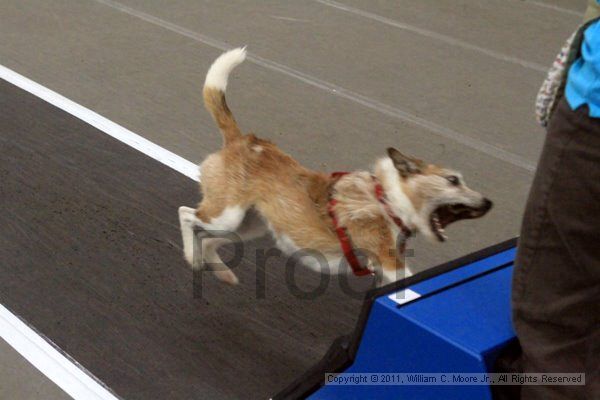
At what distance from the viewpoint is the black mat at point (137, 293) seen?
153 inches

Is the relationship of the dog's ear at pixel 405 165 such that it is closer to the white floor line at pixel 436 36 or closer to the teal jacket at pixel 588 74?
the teal jacket at pixel 588 74

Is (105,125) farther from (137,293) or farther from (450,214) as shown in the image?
(450,214)

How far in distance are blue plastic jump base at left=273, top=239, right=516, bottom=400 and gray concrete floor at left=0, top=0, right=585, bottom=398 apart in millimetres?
1499

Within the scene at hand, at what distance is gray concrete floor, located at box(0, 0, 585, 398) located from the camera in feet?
19.6

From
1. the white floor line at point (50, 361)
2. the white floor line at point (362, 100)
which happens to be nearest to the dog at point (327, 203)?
the white floor line at point (50, 361)

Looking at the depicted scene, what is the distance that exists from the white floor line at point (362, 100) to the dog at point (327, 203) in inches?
95.6

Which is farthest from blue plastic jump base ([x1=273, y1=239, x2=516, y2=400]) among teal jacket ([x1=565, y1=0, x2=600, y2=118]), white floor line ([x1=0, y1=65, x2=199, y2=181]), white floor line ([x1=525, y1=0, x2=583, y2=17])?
white floor line ([x1=525, y1=0, x2=583, y2=17])

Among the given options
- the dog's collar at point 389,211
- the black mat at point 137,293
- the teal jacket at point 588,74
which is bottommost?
the black mat at point 137,293

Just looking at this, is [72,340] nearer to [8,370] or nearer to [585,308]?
[8,370]

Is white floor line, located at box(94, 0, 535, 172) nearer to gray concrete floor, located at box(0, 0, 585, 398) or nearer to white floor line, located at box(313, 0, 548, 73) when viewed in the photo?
gray concrete floor, located at box(0, 0, 585, 398)

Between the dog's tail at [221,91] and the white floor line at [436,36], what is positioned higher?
the dog's tail at [221,91]

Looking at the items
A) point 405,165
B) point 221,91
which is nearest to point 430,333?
point 405,165

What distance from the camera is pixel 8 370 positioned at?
390 cm

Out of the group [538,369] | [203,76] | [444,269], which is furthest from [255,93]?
[538,369]
